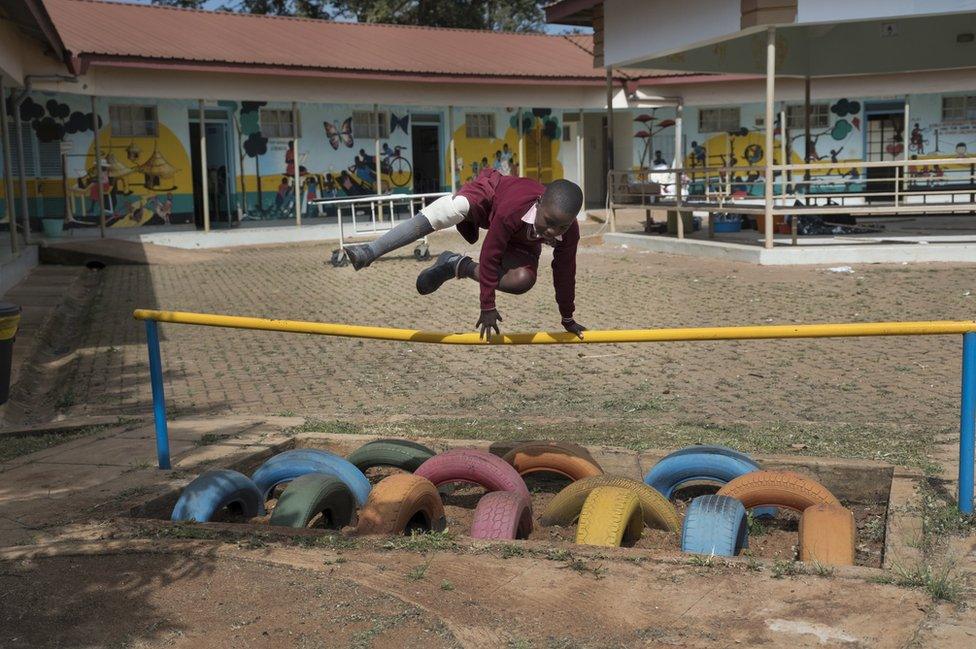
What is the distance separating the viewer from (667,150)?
31.0 meters

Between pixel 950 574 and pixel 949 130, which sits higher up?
pixel 949 130

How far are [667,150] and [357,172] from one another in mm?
9870

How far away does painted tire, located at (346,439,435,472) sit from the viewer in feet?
20.7

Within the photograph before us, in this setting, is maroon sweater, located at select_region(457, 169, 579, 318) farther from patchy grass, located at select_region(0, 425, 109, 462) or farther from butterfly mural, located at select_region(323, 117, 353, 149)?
butterfly mural, located at select_region(323, 117, 353, 149)

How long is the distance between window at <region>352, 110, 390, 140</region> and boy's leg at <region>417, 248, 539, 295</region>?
69.6 feet

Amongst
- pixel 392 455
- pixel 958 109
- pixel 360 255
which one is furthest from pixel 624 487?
pixel 958 109

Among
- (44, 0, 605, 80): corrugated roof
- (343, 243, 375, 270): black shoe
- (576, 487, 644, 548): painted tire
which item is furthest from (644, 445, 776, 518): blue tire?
(44, 0, 605, 80): corrugated roof

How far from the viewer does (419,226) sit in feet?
18.0

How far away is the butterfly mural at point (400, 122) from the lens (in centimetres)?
2708

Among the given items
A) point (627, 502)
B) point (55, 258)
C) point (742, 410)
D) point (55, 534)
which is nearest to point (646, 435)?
point (742, 410)

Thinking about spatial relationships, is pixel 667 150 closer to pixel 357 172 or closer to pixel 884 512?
pixel 357 172

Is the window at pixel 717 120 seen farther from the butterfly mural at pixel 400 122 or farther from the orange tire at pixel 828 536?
the orange tire at pixel 828 536

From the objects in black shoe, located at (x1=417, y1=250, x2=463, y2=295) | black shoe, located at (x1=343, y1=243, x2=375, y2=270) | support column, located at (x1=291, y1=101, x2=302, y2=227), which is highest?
support column, located at (x1=291, y1=101, x2=302, y2=227)

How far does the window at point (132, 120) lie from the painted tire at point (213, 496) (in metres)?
19.2
